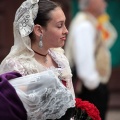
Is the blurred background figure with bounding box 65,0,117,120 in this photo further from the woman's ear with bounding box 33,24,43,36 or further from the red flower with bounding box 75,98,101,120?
the woman's ear with bounding box 33,24,43,36

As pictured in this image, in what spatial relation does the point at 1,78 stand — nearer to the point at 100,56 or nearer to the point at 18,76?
the point at 18,76

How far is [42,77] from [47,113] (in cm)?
19

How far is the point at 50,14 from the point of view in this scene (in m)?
3.80

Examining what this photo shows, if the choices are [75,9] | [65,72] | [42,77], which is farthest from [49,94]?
[75,9]

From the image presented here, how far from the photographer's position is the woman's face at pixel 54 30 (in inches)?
150

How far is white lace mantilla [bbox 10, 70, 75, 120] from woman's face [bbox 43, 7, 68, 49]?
13.5 inches

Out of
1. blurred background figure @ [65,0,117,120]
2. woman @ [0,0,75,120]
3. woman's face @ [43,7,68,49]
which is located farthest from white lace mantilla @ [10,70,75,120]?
blurred background figure @ [65,0,117,120]

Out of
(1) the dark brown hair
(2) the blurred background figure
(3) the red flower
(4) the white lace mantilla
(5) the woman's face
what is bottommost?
(2) the blurred background figure

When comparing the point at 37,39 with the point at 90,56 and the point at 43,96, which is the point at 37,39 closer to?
the point at 43,96

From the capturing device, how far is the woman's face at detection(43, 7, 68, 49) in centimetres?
381

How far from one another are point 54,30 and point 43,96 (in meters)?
0.50

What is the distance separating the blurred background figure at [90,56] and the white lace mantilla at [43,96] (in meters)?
3.57

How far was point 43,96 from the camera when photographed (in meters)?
3.48

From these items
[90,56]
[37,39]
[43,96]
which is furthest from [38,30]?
[90,56]
